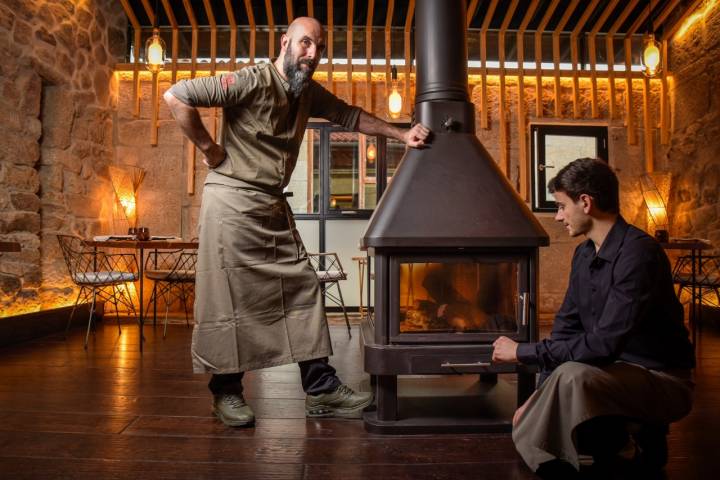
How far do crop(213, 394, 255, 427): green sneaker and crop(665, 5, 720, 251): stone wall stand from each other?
4700mm

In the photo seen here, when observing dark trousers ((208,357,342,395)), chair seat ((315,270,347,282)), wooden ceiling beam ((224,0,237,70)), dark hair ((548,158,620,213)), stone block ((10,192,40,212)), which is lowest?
dark trousers ((208,357,342,395))

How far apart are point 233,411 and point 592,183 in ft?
4.88

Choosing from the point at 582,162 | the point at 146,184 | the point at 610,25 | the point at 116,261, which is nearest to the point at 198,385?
the point at 582,162

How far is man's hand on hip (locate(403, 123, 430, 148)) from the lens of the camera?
2.15m

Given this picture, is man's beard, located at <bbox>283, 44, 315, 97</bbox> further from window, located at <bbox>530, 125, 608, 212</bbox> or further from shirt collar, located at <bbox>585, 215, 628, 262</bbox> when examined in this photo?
window, located at <bbox>530, 125, 608, 212</bbox>

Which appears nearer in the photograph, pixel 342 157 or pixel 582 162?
pixel 582 162

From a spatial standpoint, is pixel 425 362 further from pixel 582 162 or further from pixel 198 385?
pixel 198 385

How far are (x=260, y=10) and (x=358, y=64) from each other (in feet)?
4.14

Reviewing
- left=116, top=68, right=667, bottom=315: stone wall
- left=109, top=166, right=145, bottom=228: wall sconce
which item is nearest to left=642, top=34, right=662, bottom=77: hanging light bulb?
left=116, top=68, right=667, bottom=315: stone wall

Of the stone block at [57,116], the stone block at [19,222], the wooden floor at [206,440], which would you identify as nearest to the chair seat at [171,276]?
the stone block at [19,222]

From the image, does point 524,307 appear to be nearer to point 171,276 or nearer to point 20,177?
point 171,276

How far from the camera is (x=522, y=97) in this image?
5477mm

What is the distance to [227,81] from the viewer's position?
1944mm

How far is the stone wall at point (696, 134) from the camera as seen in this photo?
Result: 191 inches
